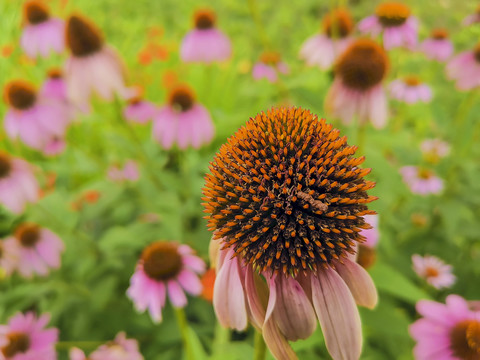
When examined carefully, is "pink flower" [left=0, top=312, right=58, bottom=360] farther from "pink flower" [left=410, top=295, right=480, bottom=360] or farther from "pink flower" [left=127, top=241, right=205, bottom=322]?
"pink flower" [left=410, top=295, right=480, bottom=360]

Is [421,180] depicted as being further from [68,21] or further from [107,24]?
[107,24]

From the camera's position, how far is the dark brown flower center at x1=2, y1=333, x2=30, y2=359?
1039 millimetres

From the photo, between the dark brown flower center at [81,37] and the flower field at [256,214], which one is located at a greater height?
the dark brown flower center at [81,37]

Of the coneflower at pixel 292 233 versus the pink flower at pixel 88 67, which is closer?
the coneflower at pixel 292 233

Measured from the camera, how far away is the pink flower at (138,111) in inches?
80.7

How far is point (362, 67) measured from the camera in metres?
1.32

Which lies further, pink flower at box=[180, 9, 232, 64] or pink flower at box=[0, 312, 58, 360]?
pink flower at box=[180, 9, 232, 64]

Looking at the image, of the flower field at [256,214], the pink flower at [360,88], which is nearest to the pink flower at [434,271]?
the flower field at [256,214]

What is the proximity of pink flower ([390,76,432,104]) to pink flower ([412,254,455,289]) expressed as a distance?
0.76m

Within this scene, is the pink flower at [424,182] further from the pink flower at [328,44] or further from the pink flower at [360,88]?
Result: the pink flower at [328,44]

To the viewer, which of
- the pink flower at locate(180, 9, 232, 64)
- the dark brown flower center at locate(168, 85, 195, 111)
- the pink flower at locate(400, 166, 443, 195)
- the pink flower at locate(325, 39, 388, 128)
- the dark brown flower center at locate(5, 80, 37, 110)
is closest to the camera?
Answer: the pink flower at locate(325, 39, 388, 128)

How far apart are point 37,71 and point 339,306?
3.61 meters

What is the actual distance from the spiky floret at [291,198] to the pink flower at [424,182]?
3.61 feet

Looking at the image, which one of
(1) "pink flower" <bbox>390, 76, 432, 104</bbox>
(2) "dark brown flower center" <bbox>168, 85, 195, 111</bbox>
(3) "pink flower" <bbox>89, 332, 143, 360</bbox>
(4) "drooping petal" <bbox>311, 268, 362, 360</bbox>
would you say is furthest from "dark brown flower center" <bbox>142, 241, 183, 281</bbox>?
(1) "pink flower" <bbox>390, 76, 432, 104</bbox>
